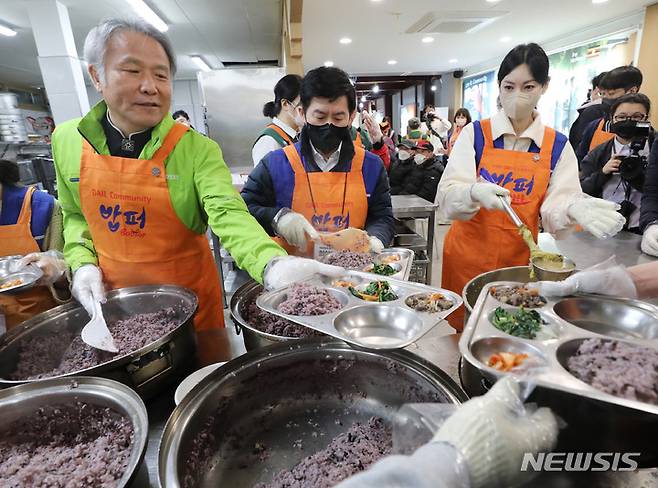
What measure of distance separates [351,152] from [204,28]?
971 cm

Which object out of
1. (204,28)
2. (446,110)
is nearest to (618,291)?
(204,28)

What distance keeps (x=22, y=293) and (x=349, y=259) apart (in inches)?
80.5

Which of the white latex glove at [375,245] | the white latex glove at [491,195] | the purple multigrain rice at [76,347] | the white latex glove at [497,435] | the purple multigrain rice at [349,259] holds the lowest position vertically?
the purple multigrain rice at [76,347]

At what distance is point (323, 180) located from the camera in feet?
8.37

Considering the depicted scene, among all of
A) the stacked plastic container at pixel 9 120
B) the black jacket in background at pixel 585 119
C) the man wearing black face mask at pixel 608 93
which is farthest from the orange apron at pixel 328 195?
the stacked plastic container at pixel 9 120

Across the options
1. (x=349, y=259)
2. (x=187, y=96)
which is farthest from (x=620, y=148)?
(x=187, y=96)

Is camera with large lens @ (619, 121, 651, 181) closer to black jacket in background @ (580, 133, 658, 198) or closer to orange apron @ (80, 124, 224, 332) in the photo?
black jacket in background @ (580, 133, 658, 198)

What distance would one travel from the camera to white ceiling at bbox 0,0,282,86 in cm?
812

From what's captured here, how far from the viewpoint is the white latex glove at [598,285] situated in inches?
56.5

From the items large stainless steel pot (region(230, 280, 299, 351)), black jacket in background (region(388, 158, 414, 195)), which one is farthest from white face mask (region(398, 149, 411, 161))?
large stainless steel pot (region(230, 280, 299, 351))

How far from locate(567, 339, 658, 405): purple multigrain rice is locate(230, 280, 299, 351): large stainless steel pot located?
0.88 metres

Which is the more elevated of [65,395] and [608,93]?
[608,93]

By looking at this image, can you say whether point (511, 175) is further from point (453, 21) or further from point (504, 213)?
point (453, 21)

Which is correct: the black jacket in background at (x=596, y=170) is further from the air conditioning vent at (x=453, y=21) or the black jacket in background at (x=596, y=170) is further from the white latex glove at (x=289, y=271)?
the air conditioning vent at (x=453, y=21)
